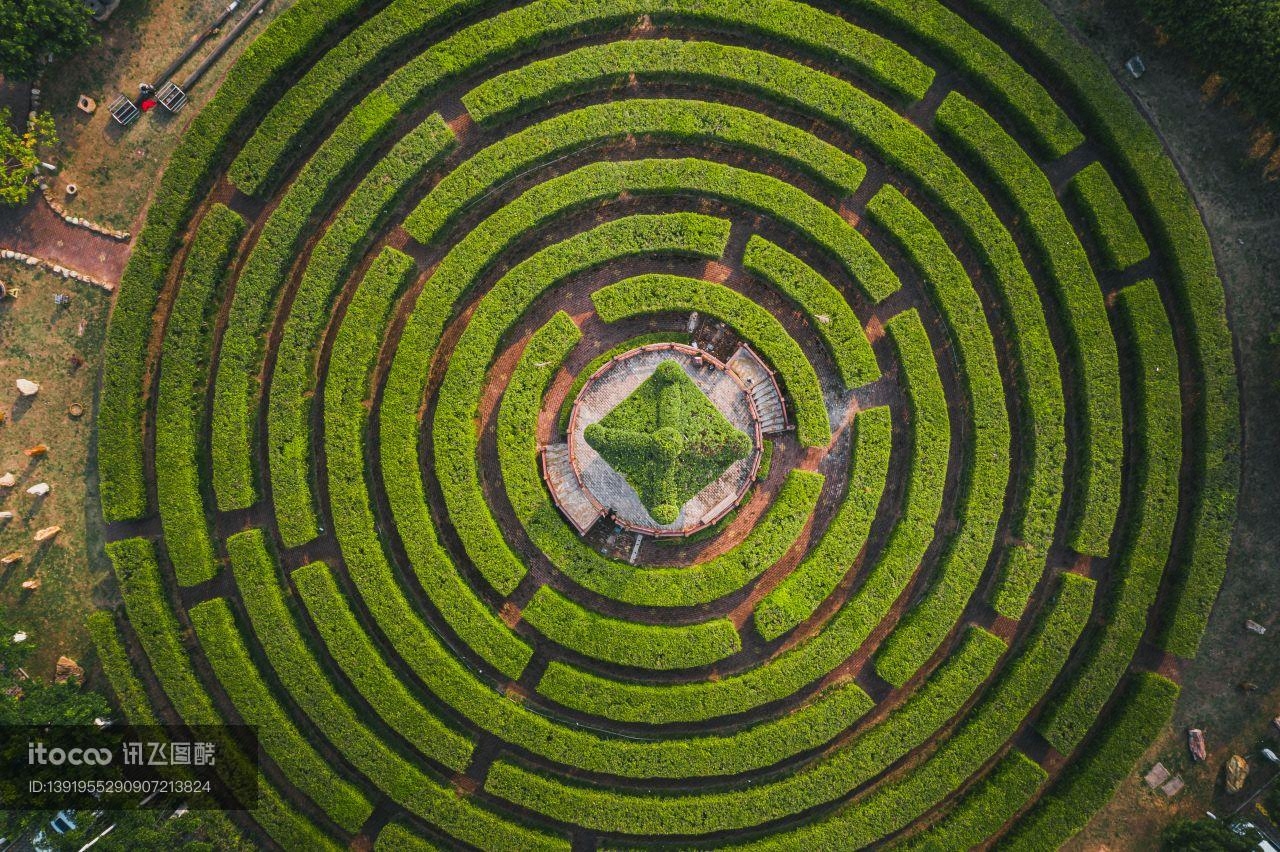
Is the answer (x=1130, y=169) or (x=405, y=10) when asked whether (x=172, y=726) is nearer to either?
(x=405, y=10)

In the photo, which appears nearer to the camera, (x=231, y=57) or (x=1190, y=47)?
(x=1190, y=47)

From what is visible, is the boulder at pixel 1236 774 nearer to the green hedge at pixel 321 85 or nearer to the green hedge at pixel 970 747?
the green hedge at pixel 970 747

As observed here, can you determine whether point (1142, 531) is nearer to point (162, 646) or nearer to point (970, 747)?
point (970, 747)

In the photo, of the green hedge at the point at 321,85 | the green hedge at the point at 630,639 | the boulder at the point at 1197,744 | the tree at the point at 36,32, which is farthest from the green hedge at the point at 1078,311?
the tree at the point at 36,32

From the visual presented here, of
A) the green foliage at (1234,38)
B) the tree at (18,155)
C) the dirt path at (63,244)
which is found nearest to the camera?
the green foliage at (1234,38)

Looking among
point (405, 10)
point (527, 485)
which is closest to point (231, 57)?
point (405, 10)

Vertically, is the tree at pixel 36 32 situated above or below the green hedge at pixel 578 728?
above
